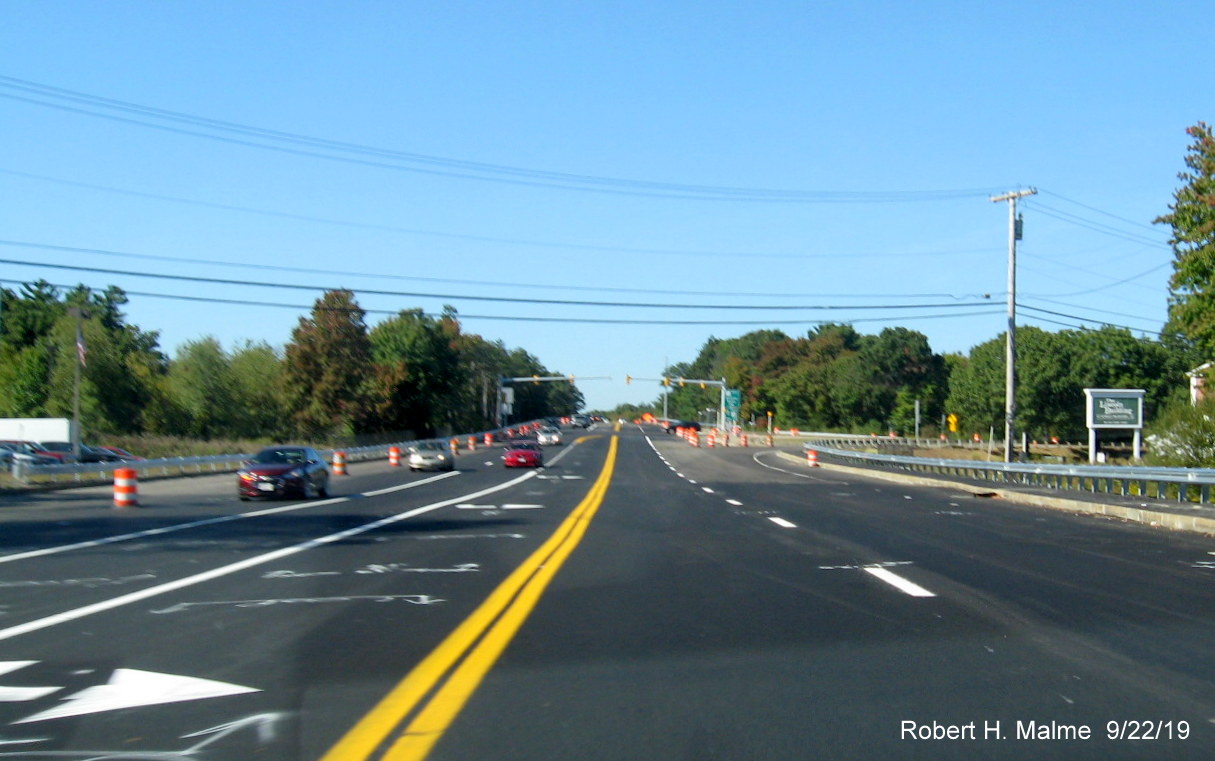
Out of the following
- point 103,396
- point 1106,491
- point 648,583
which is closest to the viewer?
point 648,583

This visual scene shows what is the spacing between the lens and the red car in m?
51.3

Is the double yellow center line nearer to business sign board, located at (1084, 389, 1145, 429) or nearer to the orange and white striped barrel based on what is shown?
the orange and white striped barrel

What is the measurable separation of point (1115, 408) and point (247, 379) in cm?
6826

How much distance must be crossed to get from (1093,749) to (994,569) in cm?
796

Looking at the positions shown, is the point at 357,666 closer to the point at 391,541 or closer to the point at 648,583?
the point at 648,583

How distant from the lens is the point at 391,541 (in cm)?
1755

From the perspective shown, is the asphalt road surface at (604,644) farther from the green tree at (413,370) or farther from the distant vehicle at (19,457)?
the green tree at (413,370)

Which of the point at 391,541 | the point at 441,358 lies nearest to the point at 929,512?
the point at 391,541

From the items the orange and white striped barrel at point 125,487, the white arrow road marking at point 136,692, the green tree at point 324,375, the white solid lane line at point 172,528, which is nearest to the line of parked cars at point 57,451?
the white solid lane line at point 172,528

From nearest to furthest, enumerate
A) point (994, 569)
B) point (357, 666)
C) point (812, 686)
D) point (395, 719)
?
point (395, 719), point (812, 686), point (357, 666), point (994, 569)

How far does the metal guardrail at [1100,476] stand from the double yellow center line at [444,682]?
1884cm

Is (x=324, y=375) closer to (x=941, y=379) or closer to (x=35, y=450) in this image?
(x=35, y=450)

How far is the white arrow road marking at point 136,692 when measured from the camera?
7.00 metres

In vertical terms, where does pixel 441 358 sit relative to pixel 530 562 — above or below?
above
